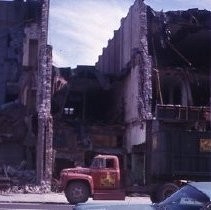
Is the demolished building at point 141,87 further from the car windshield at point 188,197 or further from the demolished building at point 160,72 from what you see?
the car windshield at point 188,197

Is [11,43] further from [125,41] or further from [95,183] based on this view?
[95,183]

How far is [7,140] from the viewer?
3538 centimetres

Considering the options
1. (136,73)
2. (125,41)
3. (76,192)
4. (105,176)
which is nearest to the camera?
(76,192)

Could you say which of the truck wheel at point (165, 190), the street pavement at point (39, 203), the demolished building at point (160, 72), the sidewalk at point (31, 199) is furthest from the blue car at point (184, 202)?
the demolished building at point (160, 72)

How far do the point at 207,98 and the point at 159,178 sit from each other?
22.4 meters

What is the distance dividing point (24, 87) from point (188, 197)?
102ft

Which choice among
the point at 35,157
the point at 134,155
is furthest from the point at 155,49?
the point at 35,157

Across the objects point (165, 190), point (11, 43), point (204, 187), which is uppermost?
point (11, 43)

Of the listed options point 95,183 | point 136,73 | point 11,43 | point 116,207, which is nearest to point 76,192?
point 95,183

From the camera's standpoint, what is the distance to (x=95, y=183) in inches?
860

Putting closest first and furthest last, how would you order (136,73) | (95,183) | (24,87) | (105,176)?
1. (95,183)
2. (105,176)
3. (136,73)
4. (24,87)

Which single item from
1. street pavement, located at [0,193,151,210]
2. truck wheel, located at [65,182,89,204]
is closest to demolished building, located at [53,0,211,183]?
street pavement, located at [0,193,151,210]

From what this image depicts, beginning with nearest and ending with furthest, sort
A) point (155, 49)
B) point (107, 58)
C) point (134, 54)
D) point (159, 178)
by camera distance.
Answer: point (159, 178) → point (134, 54) → point (155, 49) → point (107, 58)

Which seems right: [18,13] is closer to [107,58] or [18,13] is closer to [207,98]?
[107,58]
